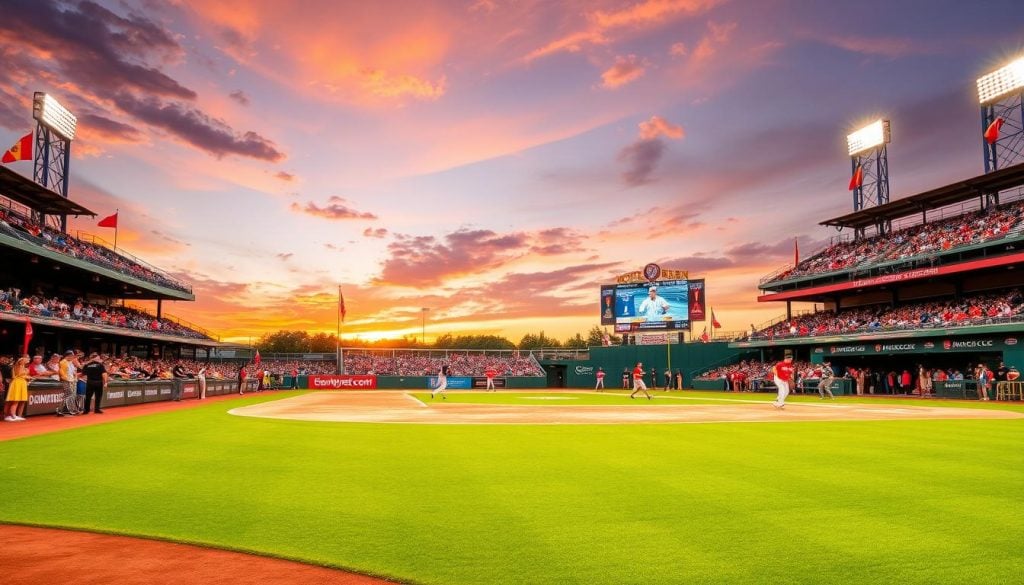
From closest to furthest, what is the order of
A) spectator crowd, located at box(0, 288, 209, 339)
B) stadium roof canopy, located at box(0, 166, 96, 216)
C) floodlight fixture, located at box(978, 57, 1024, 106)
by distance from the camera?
spectator crowd, located at box(0, 288, 209, 339)
stadium roof canopy, located at box(0, 166, 96, 216)
floodlight fixture, located at box(978, 57, 1024, 106)

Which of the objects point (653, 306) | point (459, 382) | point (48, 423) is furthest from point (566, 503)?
point (459, 382)

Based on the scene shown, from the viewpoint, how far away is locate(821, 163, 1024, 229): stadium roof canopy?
4309 centimetres

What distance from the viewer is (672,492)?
7.79 metres

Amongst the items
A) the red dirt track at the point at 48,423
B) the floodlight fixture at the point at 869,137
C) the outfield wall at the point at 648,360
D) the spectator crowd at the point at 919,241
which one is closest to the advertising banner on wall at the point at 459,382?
the outfield wall at the point at 648,360

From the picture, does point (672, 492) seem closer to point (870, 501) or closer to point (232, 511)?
point (870, 501)

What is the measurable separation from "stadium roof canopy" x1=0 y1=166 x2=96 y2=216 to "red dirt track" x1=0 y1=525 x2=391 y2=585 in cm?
4199

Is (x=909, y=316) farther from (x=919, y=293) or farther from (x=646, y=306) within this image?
(x=646, y=306)

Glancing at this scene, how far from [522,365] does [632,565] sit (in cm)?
6334

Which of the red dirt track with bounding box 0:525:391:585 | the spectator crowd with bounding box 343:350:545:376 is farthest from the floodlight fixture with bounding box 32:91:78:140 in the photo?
the red dirt track with bounding box 0:525:391:585

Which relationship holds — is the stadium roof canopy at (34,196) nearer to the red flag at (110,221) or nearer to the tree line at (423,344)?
the red flag at (110,221)

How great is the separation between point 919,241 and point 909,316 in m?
7.41

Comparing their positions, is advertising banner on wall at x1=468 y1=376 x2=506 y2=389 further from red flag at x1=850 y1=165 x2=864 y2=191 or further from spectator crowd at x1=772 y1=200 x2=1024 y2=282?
red flag at x1=850 y1=165 x2=864 y2=191

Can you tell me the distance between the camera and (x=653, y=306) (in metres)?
61.1

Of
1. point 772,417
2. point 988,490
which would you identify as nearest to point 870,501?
point 988,490
